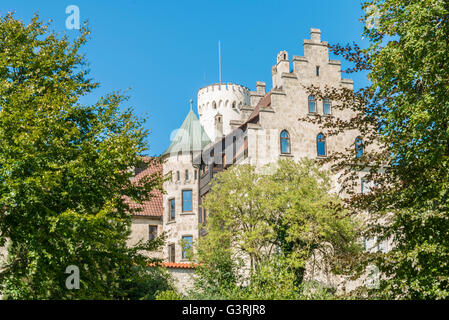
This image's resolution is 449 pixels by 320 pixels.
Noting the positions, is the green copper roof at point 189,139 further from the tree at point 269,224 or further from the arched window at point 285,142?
the tree at point 269,224

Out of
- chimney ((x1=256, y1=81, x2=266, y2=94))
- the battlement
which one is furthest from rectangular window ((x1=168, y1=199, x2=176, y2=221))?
the battlement

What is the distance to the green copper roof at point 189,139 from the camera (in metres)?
47.7

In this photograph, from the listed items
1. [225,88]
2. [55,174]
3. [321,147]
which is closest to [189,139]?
[321,147]

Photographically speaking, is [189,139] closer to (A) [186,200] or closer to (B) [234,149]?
(A) [186,200]

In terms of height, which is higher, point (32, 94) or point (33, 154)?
point (32, 94)

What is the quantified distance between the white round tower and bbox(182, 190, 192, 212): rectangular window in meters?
16.2

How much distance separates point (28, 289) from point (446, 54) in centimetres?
1391

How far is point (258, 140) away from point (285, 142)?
1.88 m

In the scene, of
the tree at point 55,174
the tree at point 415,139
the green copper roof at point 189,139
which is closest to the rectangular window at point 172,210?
the green copper roof at point 189,139

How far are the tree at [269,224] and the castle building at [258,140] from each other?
8.30 ft

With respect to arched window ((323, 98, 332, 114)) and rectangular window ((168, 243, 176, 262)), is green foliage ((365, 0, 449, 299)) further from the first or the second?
rectangular window ((168, 243, 176, 262))

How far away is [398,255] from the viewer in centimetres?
1692
